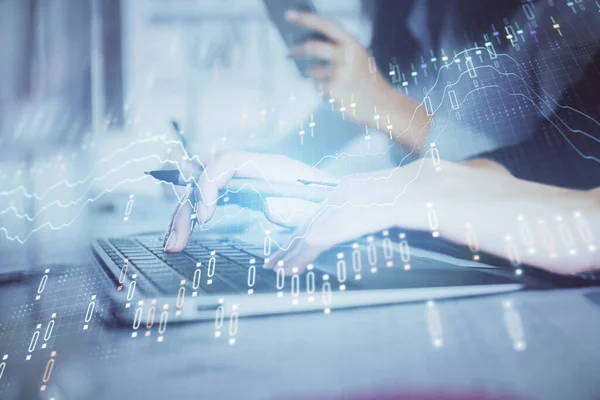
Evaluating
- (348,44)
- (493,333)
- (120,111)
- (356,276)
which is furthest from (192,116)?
(493,333)

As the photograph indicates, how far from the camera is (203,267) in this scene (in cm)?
82

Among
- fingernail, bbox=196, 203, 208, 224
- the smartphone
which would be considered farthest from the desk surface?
the smartphone

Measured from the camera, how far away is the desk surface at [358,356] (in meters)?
0.62

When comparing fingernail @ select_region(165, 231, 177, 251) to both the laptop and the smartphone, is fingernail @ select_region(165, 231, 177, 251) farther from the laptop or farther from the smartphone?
the smartphone

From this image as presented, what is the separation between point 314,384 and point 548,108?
2.42ft

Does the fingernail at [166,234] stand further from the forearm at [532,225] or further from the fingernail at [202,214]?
the forearm at [532,225]

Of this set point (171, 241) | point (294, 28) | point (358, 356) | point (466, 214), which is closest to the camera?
point (358, 356)

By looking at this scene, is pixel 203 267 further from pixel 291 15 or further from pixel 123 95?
pixel 291 15

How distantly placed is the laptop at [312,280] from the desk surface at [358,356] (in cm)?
2

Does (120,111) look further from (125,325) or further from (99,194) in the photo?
(125,325)

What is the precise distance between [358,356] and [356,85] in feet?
2.05

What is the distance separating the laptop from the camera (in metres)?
0.71

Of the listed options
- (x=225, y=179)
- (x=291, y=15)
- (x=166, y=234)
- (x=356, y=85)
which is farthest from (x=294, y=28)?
(x=166, y=234)

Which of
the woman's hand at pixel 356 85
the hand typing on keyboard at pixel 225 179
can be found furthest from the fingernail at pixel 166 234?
the woman's hand at pixel 356 85
